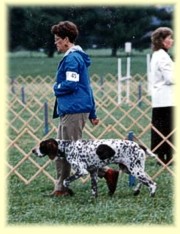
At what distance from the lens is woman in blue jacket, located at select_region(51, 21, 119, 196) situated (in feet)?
19.1

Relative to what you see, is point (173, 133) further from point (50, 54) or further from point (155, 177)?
point (50, 54)

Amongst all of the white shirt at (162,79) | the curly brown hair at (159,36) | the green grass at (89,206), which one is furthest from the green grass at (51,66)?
the green grass at (89,206)

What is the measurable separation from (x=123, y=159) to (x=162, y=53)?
1538mm

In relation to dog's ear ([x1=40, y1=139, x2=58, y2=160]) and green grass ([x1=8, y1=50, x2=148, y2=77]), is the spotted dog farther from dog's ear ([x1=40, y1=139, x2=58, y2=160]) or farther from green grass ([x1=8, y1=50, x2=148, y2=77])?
green grass ([x1=8, y1=50, x2=148, y2=77])

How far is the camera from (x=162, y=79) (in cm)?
730

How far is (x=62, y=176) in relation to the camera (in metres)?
6.23

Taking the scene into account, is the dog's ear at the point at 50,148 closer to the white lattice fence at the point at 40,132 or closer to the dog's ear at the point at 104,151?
the dog's ear at the point at 104,151

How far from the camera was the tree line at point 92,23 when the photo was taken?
1114cm

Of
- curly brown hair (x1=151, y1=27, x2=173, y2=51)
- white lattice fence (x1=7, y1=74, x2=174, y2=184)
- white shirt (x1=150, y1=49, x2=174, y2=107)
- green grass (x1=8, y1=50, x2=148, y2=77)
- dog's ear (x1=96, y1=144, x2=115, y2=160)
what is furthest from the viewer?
green grass (x1=8, y1=50, x2=148, y2=77)

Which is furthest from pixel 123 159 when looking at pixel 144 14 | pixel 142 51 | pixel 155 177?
pixel 142 51

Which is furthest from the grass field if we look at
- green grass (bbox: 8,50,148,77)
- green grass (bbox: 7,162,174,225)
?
green grass (bbox: 8,50,148,77)

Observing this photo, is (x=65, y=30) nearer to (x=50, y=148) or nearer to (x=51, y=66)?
(x=50, y=148)

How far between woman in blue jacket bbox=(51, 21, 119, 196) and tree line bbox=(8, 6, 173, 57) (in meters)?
1.65

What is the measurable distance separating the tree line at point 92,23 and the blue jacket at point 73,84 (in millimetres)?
1711
